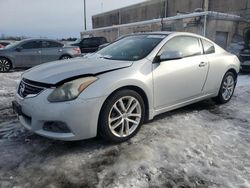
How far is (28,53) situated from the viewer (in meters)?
10.9

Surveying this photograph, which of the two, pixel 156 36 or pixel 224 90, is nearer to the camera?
pixel 156 36

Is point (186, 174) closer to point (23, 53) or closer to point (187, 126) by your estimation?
point (187, 126)

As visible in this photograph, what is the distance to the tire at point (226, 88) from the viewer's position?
5340 millimetres

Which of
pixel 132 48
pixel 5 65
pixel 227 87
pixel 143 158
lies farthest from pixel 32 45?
pixel 143 158

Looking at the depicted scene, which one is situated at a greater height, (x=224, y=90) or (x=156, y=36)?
(x=156, y=36)

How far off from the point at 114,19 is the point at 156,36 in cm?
4175

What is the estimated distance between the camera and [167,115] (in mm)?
4668

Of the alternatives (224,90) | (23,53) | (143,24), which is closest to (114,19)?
(143,24)

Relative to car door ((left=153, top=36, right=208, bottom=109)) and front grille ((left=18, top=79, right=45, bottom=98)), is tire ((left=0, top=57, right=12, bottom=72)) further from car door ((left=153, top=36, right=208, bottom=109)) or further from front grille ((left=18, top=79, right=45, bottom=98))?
car door ((left=153, top=36, right=208, bottom=109))

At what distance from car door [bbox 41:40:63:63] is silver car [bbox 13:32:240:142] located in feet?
23.1

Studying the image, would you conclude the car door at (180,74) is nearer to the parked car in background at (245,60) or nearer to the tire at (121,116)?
the tire at (121,116)

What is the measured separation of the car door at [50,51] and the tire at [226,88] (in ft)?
25.5

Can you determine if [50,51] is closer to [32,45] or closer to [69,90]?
[32,45]

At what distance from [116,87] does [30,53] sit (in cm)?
861
